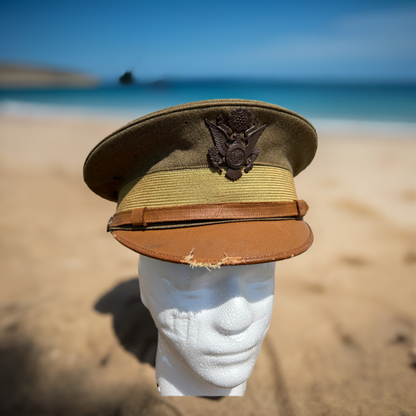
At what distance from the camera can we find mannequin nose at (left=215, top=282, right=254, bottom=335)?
3.09 feet

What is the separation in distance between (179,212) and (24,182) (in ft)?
12.4

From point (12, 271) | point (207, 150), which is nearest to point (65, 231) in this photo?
point (12, 271)

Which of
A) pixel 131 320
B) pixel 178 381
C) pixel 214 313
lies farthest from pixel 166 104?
pixel 214 313

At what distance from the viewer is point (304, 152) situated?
1.17 meters

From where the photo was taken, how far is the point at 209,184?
35.8 inches

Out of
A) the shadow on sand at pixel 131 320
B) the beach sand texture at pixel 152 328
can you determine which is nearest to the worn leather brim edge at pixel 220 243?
the beach sand texture at pixel 152 328

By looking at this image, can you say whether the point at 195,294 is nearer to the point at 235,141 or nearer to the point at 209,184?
the point at 209,184

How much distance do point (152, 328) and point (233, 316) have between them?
1.04 m

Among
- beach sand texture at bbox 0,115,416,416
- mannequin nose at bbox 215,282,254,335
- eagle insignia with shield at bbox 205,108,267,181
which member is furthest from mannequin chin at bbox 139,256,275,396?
beach sand texture at bbox 0,115,416,416

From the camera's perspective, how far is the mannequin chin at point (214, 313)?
3.15ft

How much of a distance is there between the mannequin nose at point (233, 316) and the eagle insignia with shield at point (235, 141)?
0.38 metres

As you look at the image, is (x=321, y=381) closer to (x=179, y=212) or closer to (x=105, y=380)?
(x=105, y=380)

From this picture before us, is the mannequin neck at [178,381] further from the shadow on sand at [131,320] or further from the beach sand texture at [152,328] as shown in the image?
the shadow on sand at [131,320]

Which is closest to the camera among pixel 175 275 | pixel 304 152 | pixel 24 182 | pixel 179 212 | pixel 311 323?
pixel 179 212
